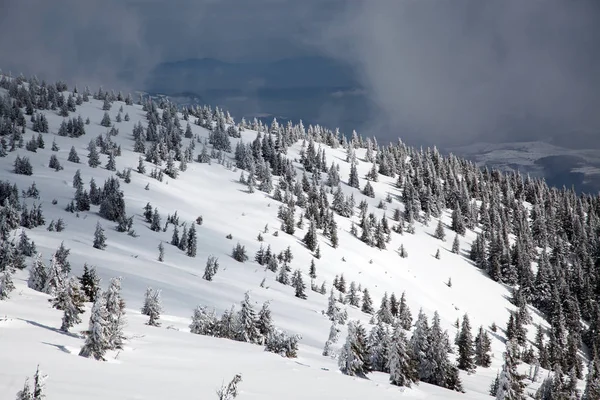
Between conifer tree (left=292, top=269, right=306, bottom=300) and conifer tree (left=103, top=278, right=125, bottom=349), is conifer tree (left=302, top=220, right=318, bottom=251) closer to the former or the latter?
conifer tree (left=292, top=269, right=306, bottom=300)

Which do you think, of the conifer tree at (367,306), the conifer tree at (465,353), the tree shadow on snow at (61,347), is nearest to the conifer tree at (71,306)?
the tree shadow on snow at (61,347)

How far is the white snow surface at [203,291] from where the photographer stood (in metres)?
14.3

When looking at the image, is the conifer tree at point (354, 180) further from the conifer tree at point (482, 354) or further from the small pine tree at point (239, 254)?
the conifer tree at point (482, 354)

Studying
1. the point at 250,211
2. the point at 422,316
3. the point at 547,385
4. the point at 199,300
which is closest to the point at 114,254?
the point at 199,300

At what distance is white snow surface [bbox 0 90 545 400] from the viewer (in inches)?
564

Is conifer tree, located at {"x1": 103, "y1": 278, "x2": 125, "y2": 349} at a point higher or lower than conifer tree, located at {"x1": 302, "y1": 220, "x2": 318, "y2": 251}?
lower

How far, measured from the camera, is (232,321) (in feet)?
102

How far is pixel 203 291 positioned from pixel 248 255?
25.3 meters

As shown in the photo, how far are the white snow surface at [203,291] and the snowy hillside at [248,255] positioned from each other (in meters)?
0.17

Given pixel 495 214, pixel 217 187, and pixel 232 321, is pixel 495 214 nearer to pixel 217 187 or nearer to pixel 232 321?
pixel 217 187

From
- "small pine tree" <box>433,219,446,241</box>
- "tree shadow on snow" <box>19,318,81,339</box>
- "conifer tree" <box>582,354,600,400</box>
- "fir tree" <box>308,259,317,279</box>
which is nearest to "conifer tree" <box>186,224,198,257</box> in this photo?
"fir tree" <box>308,259,317,279</box>

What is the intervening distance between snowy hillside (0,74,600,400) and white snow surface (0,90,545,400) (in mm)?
170

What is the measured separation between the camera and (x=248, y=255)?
70375 mm

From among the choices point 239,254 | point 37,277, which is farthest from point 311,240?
→ point 37,277
